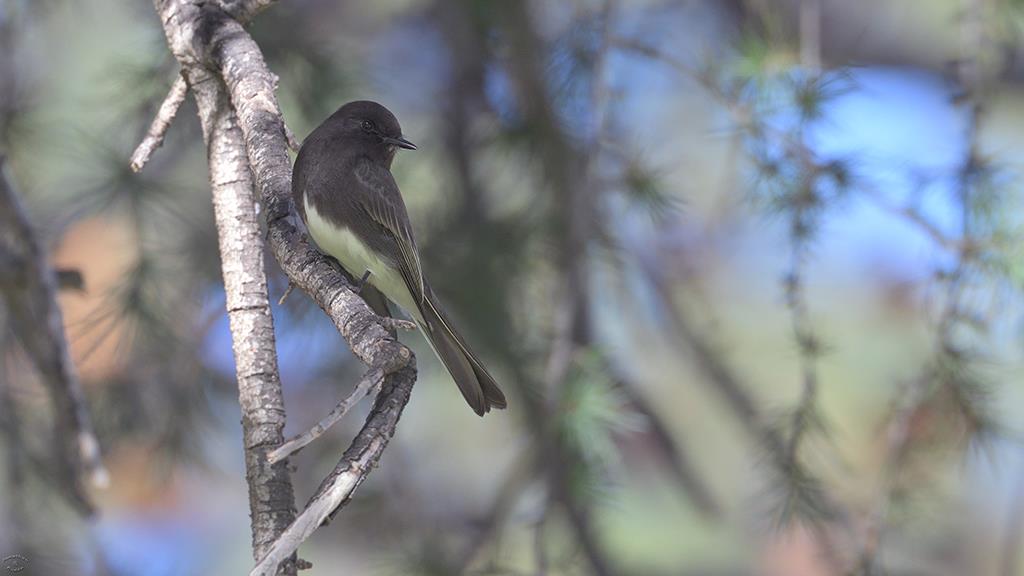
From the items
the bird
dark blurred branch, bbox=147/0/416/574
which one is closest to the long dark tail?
the bird

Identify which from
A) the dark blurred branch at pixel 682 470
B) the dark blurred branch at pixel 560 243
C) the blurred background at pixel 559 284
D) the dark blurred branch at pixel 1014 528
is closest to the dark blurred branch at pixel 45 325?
the blurred background at pixel 559 284

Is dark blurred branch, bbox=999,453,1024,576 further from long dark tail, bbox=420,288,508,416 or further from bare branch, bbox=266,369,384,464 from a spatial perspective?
bare branch, bbox=266,369,384,464

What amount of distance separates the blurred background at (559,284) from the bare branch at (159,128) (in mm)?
909

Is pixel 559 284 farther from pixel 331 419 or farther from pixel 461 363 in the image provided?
pixel 331 419

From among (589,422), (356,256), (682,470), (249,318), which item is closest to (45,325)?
(356,256)

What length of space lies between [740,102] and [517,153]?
0.84m

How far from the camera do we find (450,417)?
16.5ft

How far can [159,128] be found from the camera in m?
1.84

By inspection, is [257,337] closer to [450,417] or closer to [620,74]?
[620,74]

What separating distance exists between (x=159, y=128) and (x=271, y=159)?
20cm

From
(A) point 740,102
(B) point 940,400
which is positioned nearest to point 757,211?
(A) point 740,102

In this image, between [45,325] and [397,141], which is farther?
[397,141]

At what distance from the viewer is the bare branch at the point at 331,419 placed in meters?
1.27

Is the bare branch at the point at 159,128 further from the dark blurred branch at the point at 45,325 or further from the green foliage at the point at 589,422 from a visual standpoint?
the green foliage at the point at 589,422
